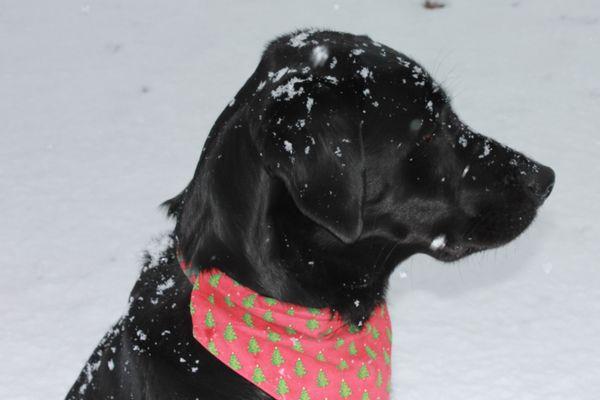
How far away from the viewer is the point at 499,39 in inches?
222

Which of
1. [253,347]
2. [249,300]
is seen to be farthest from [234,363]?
[249,300]

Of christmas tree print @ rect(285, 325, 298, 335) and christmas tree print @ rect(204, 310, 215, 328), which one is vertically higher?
christmas tree print @ rect(204, 310, 215, 328)

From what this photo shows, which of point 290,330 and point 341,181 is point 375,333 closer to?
point 290,330

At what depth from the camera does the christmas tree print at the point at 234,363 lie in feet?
7.66

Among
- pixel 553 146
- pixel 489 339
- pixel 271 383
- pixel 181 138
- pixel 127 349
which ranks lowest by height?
pixel 489 339

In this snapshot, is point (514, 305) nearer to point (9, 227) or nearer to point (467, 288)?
point (467, 288)

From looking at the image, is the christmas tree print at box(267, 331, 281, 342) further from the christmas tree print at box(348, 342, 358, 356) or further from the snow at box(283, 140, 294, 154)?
the snow at box(283, 140, 294, 154)

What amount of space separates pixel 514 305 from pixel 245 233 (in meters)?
2.05

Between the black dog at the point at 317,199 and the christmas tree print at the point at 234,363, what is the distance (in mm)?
38

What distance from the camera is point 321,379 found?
2479 millimetres

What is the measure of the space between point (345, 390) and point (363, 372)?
84 mm

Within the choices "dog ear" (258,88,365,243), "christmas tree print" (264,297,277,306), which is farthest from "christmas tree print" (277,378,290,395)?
"dog ear" (258,88,365,243)

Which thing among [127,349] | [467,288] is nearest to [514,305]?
[467,288]

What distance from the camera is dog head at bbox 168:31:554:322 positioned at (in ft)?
6.78
